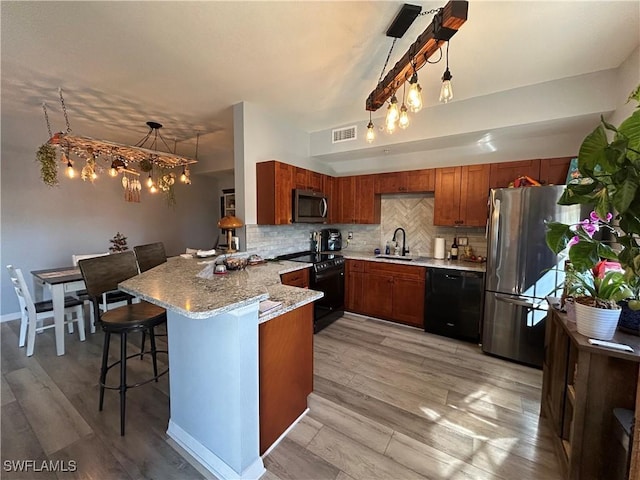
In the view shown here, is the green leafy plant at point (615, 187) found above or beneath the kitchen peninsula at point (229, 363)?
above

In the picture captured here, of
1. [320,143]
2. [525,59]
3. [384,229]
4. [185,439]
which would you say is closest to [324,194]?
[320,143]

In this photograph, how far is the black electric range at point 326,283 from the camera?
337 centimetres

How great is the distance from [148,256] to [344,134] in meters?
3.04

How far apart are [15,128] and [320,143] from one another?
4.32 metres

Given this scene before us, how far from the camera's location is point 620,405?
1271 mm

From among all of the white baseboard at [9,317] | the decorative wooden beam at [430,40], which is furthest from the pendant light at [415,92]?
the white baseboard at [9,317]

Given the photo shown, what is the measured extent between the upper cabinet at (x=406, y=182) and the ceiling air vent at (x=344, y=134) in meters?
0.75

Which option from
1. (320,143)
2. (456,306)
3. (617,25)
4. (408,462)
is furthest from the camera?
(320,143)

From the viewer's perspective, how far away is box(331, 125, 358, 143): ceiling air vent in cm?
365

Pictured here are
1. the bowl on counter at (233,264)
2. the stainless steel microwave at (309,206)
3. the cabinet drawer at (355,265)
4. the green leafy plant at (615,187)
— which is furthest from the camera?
the cabinet drawer at (355,265)

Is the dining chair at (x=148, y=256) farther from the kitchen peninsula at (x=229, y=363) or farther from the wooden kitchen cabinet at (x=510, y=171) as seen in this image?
the wooden kitchen cabinet at (x=510, y=171)

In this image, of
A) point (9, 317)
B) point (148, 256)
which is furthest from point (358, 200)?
point (9, 317)

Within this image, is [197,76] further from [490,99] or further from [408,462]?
[408,462]

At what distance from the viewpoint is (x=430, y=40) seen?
148 cm
